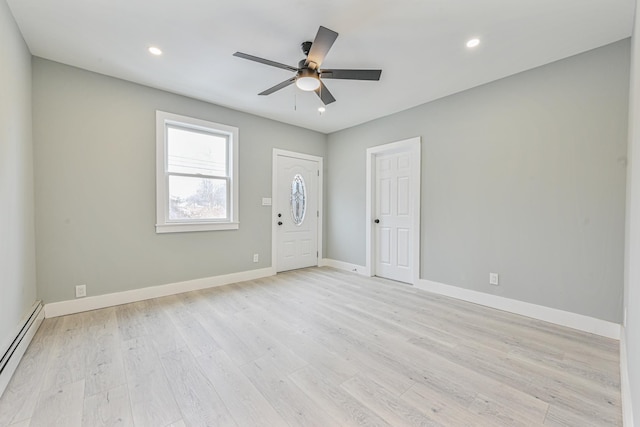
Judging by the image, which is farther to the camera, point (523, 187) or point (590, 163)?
point (523, 187)

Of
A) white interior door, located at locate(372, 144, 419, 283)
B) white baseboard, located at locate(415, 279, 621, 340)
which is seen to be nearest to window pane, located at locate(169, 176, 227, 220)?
white interior door, located at locate(372, 144, 419, 283)

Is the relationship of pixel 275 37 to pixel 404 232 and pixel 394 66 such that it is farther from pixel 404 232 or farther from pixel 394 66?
pixel 404 232

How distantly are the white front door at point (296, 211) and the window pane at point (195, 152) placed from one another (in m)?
0.96

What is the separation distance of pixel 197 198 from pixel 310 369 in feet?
9.46

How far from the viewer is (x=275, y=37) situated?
94.0 inches

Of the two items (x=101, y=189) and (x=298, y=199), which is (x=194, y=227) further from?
(x=298, y=199)

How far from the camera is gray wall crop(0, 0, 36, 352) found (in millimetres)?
1924

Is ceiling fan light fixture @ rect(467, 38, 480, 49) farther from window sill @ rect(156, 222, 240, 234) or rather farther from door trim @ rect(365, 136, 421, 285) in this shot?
window sill @ rect(156, 222, 240, 234)

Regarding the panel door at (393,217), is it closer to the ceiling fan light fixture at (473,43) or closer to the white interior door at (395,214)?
the white interior door at (395,214)

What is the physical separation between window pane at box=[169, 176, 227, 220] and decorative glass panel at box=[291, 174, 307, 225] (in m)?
1.28

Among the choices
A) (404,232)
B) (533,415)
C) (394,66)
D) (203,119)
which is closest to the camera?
(533,415)

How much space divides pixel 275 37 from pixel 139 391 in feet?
9.49

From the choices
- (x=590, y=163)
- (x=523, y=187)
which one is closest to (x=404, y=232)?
(x=523, y=187)

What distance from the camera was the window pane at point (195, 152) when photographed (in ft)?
12.0
